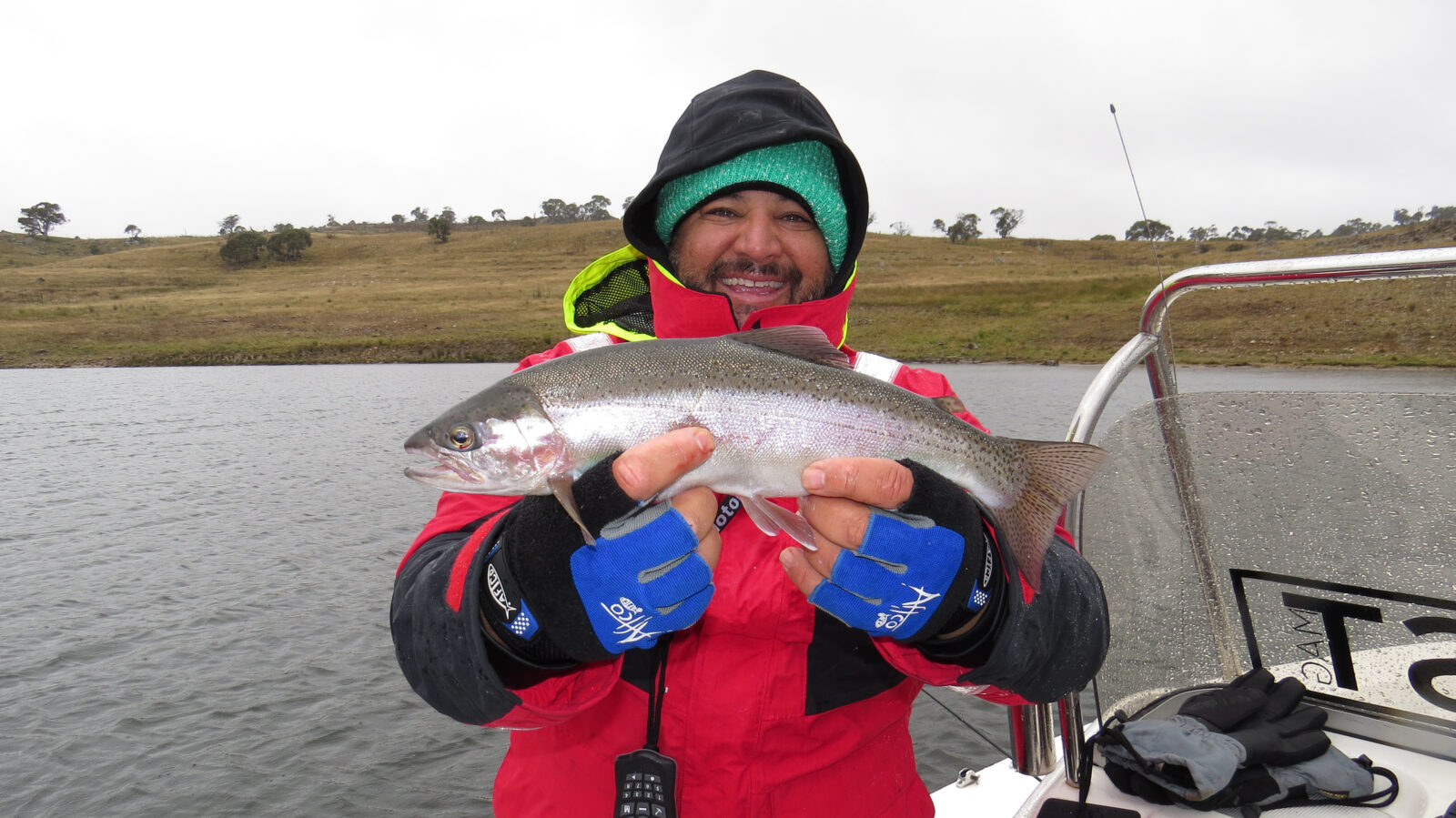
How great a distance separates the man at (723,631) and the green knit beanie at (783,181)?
1.04m

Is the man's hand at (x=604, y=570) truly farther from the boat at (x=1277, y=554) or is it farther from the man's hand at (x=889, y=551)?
the boat at (x=1277, y=554)

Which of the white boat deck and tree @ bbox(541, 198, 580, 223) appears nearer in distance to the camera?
the white boat deck

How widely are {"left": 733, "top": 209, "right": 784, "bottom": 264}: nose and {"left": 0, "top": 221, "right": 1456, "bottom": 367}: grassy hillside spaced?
16.2ft

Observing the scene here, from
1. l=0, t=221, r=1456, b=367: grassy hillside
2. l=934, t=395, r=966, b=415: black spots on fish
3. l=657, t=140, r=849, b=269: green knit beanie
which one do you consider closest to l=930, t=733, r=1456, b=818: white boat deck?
l=934, t=395, r=966, b=415: black spots on fish

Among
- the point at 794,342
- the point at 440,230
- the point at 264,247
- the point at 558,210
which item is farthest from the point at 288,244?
the point at 794,342

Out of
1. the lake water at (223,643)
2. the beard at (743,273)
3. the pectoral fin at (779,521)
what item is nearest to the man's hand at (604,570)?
the pectoral fin at (779,521)

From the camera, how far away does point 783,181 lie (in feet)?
10.6

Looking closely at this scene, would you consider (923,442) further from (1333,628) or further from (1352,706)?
(1352,706)

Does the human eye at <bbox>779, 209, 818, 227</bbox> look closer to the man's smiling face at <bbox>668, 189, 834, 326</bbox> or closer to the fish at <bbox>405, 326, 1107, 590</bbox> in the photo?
the man's smiling face at <bbox>668, 189, 834, 326</bbox>

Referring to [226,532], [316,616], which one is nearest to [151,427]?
[226,532]

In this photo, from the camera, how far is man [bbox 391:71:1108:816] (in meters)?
2.21

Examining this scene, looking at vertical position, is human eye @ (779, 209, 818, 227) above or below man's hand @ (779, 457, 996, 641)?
above

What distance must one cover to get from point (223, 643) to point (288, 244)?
103725 mm

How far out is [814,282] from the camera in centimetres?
333
